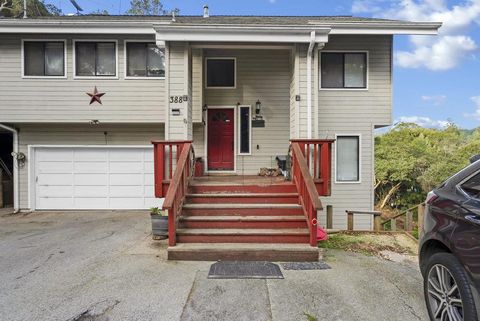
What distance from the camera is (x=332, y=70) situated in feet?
30.5

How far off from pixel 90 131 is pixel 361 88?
795 centimetres

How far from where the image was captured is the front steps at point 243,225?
477 centimetres

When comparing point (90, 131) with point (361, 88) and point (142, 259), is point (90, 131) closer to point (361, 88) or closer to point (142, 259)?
point (142, 259)

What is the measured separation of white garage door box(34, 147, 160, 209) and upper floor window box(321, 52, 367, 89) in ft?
18.6

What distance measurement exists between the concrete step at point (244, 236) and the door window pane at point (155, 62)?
5748 millimetres

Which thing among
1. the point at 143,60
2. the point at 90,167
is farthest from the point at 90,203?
the point at 143,60

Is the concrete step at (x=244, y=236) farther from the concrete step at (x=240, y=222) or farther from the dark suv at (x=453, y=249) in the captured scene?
the dark suv at (x=453, y=249)

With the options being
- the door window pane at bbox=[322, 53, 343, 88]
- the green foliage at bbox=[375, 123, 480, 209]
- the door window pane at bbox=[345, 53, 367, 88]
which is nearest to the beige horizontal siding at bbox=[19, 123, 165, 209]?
the door window pane at bbox=[322, 53, 343, 88]

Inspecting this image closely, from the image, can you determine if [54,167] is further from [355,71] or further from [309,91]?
[355,71]

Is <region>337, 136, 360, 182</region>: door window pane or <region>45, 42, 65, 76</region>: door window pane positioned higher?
<region>45, 42, 65, 76</region>: door window pane

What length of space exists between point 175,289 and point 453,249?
9.15 ft

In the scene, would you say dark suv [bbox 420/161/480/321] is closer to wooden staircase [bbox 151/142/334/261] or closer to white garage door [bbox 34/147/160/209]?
wooden staircase [bbox 151/142/334/261]

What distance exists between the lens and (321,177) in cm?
630

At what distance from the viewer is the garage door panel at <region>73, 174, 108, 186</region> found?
1004cm
